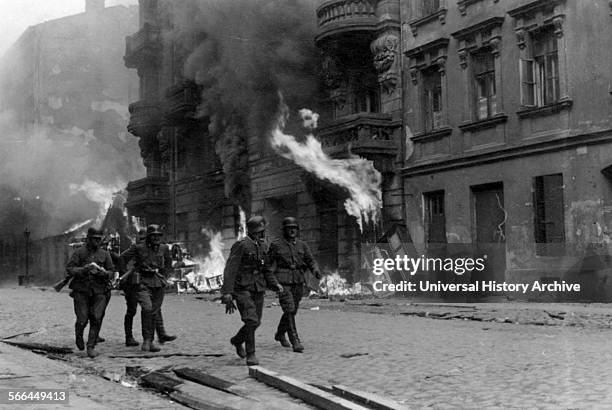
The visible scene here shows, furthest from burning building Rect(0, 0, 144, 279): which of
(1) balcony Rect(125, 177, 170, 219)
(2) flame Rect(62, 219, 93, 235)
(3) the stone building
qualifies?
(3) the stone building

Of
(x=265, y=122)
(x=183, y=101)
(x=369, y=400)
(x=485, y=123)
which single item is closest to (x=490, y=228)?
(x=485, y=123)

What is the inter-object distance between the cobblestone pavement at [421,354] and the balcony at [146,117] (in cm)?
2086

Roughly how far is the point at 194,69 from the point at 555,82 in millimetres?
15994

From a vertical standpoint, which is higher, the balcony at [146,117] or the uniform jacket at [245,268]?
the balcony at [146,117]

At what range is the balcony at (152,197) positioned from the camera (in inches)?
1400

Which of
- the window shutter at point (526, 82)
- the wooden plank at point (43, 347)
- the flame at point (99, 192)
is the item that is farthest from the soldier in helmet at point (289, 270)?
the flame at point (99, 192)

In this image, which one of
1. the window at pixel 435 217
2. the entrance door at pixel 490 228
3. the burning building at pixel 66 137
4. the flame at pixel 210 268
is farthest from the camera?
the burning building at pixel 66 137

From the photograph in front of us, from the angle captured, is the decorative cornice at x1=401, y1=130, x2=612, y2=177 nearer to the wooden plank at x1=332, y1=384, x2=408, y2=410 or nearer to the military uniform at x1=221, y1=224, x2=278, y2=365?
the military uniform at x1=221, y1=224, x2=278, y2=365

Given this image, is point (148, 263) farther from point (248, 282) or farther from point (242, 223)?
point (242, 223)

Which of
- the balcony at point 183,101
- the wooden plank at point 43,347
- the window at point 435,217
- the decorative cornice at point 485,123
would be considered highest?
the balcony at point 183,101

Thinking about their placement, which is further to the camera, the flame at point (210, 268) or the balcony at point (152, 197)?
the balcony at point (152, 197)

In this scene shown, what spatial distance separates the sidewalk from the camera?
23.0 feet

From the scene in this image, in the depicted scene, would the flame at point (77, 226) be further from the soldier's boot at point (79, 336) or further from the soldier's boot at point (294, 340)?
the soldier's boot at point (294, 340)

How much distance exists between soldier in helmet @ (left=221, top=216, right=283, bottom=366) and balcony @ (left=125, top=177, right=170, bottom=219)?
26647mm
